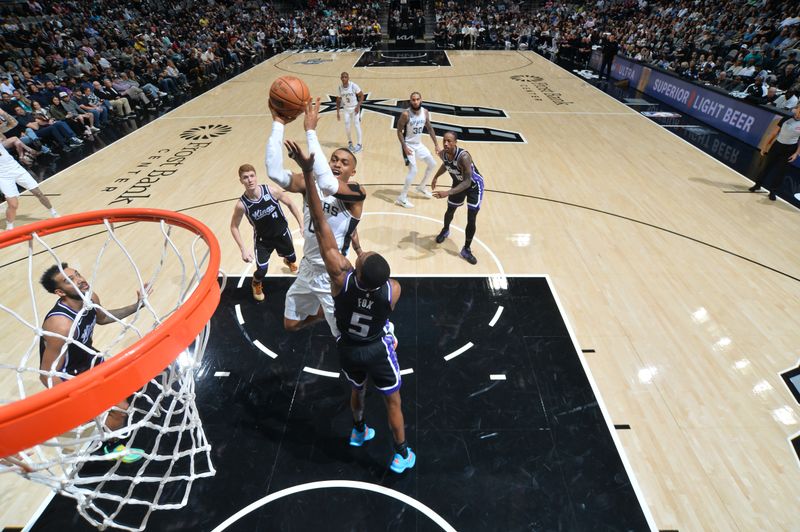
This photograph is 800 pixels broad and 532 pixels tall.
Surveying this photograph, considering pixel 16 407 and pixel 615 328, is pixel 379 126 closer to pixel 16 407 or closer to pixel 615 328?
pixel 615 328

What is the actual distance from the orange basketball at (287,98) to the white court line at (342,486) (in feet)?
9.11

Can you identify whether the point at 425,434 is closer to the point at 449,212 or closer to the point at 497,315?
the point at 497,315

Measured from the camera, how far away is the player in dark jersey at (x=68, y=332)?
2.85 metres

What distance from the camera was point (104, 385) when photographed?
1807 millimetres

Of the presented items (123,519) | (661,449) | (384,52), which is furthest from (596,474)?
(384,52)

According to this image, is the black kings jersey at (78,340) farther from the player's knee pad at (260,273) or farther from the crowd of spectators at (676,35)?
the crowd of spectators at (676,35)

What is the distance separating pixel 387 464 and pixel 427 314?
187cm

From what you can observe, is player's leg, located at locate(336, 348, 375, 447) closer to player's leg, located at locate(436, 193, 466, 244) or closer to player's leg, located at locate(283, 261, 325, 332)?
player's leg, located at locate(283, 261, 325, 332)

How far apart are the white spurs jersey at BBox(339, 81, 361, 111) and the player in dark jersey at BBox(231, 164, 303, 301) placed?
5.02m

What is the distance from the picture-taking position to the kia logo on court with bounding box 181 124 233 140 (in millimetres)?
11016

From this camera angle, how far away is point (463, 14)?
27.7 meters

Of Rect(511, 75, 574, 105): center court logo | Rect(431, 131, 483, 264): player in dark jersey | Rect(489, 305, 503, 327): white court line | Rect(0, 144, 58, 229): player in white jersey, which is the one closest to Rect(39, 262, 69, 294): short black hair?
Rect(431, 131, 483, 264): player in dark jersey

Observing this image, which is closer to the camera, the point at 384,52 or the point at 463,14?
the point at 384,52

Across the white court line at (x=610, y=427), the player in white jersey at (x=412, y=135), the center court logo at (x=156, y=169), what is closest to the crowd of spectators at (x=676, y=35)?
the player in white jersey at (x=412, y=135)
